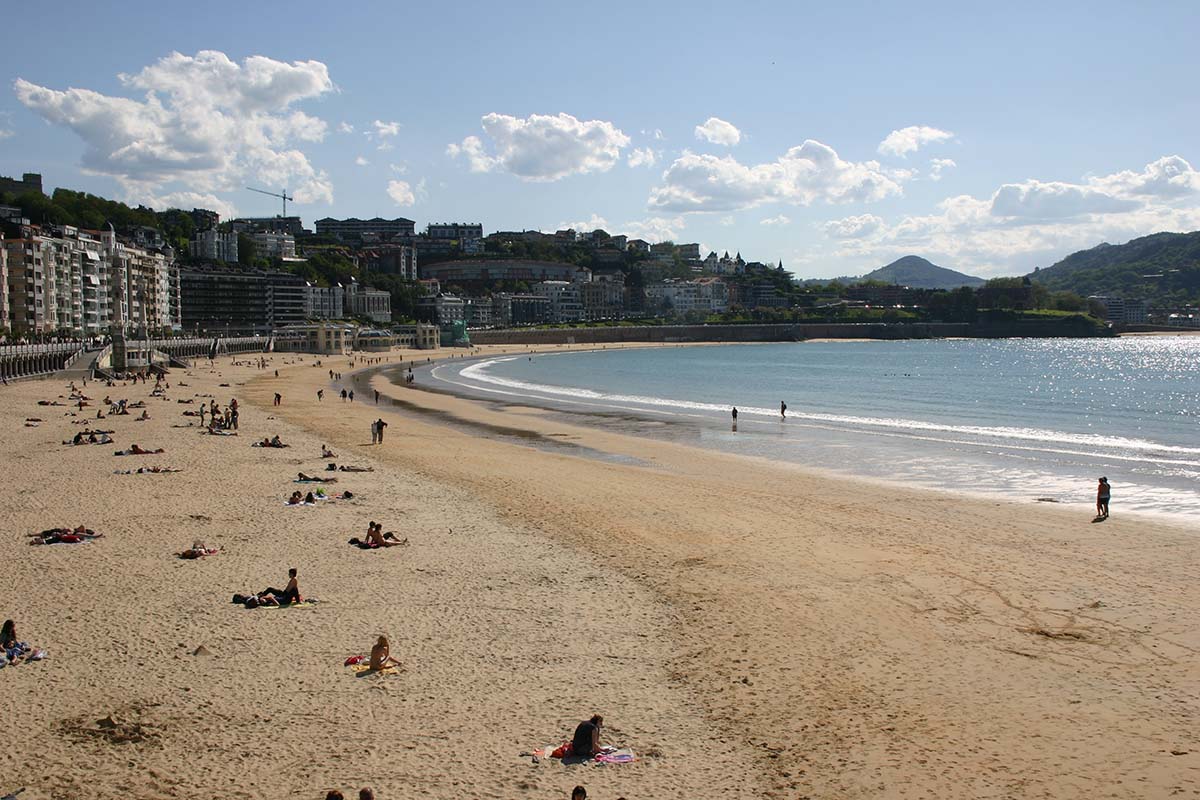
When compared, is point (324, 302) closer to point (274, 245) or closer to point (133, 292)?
point (274, 245)

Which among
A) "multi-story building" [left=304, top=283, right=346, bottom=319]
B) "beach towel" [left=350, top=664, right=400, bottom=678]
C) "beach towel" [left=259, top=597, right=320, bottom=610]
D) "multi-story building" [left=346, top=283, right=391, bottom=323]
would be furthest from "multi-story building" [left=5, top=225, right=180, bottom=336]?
"beach towel" [left=350, top=664, right=400, bottom=678]

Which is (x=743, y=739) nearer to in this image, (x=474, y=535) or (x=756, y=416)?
(x=474, y=535)

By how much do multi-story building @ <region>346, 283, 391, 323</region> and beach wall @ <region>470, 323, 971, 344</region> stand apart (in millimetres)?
15799

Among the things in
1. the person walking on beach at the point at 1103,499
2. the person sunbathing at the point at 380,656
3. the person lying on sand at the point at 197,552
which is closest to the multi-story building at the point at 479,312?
the person walking on beach at the point at 1103,499

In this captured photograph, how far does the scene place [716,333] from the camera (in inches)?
6865

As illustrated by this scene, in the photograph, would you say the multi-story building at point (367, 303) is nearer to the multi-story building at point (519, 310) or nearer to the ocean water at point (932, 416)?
A: the multi-story building at point (519, 310)

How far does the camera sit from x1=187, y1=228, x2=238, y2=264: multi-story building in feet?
501

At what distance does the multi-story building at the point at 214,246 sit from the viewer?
152750 mm

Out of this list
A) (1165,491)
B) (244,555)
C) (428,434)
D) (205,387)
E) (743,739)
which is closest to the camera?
(743,739)

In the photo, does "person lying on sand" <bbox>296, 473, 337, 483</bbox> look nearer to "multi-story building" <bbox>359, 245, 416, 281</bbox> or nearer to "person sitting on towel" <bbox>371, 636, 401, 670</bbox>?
"person sitting on towel" <bbox>371, 636, 401, 670</bbox>

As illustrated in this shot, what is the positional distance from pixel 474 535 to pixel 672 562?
3.96 metres

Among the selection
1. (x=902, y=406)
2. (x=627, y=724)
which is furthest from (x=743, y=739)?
(x=902, y=406)

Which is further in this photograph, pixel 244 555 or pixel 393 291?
pixel 393 291

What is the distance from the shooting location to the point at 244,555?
15.3 meters
